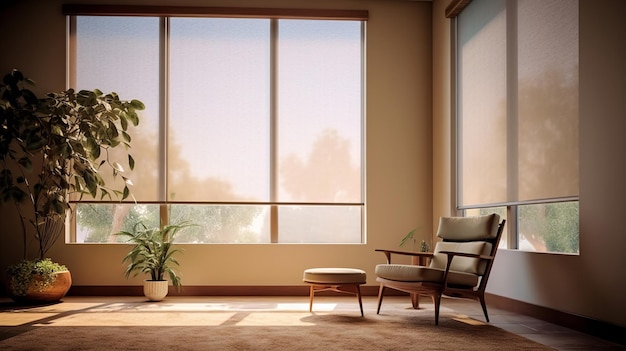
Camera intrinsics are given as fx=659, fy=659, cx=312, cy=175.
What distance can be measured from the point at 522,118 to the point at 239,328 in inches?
123

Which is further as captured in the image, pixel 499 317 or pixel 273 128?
pixel 273 128

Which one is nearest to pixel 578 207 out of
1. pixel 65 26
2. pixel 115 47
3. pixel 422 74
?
pixel 422 74

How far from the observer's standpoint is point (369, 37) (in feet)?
27.3

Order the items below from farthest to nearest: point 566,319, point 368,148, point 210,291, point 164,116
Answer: point 368,148 → point 164,116 → point 210,291 → point 566,319

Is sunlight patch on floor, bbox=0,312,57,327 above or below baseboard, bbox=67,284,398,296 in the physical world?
above

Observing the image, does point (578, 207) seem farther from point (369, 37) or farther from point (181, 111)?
point (181, 111)

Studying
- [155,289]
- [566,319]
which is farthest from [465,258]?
[155,289]

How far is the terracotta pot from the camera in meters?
6.80

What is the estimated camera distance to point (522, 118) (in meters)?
6.00

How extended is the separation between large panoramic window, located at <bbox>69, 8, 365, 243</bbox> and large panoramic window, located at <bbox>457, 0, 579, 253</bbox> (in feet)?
5.33

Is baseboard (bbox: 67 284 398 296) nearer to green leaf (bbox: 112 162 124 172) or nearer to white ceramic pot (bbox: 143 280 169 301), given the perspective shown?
white ceramic pot (bbox: 143 280 169 301)

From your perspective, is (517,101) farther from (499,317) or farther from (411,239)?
(411,239)

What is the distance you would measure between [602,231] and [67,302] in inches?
212

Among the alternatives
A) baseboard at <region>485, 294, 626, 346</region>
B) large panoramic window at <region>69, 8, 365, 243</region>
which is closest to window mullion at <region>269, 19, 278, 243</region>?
large panoramic window at <region>69, 8, 365, 243</region>
